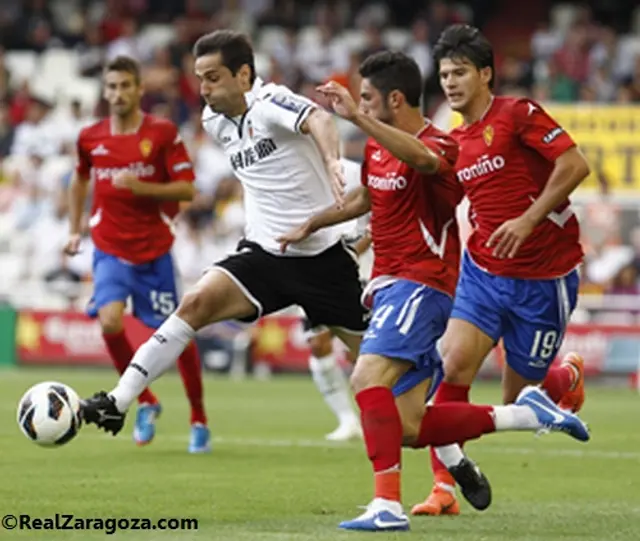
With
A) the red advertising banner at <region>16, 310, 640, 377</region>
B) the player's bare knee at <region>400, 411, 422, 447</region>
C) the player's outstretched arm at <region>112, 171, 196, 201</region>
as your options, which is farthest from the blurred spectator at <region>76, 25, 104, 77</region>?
the player's bare knee at <region>400, 411, 422, 447</region>

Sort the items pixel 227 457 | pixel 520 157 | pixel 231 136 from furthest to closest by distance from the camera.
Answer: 1. pixel 227 457
2. pixel 231 136
3. pixel 520 157

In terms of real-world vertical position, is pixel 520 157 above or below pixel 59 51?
below

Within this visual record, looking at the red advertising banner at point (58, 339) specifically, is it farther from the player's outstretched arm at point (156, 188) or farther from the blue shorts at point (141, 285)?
the player's outstretched arm at point (156, 188)

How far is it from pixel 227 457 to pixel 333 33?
18.0 meters

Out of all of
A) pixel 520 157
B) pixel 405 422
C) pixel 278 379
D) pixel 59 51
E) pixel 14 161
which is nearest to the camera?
pixel 405 422

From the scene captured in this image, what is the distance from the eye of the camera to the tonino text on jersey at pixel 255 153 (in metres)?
9.75

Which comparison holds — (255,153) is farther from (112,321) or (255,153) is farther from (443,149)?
(112,321)

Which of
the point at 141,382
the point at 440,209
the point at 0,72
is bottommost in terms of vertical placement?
the point at 141,382

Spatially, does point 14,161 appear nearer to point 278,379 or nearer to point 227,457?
point 278,379

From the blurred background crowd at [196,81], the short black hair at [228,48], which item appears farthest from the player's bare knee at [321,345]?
the blurred background crowd at [196,81]

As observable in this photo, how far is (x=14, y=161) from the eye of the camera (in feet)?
88.7

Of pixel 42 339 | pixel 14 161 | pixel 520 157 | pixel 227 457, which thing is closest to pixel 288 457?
pixel 227 457

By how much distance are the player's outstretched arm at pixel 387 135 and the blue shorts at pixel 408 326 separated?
2.08 ft

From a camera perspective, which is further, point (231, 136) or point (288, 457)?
point (288, 457)
